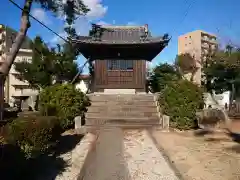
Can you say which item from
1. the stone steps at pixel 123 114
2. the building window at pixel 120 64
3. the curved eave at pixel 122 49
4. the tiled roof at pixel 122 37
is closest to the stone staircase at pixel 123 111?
the stone steps at pixel 123 114

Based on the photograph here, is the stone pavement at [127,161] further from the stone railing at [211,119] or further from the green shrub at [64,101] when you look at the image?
the stone railing at [211,119]

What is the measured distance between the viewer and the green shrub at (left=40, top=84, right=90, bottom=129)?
13.2 m

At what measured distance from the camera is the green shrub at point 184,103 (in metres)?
13.4

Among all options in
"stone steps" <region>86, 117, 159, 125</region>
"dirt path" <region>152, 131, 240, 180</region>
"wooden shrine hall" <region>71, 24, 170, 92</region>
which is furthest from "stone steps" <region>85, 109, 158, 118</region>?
"wooden shrine hall" <region>71, 24, 170, 92</region>

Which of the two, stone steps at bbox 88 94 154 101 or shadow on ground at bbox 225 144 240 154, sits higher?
stone steps at bbox 88 94 154 101

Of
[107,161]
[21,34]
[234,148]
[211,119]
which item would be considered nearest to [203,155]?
[234,148]

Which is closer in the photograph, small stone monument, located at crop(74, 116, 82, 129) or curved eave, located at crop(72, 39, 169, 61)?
small stone monument, located at crop(74, 116, 82, 129)

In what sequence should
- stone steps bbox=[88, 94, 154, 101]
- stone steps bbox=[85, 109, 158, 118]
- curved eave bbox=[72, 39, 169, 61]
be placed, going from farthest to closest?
1. curved eave bbox=[72, 39, 169, 61]
2. stone steps bbox=[88, 94, 154, 101]
3. stone steps bbox=[85, 109, 158, 118]

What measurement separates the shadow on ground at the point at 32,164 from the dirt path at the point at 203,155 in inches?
124

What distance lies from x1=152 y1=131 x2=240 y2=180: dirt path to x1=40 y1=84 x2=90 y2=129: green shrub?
4.28 metres

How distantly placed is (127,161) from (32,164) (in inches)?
99.4

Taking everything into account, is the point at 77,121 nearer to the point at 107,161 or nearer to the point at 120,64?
the point at 107,161

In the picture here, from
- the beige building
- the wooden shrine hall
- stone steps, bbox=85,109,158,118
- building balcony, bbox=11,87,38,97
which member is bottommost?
stone steps, bbox=85,109,158,118

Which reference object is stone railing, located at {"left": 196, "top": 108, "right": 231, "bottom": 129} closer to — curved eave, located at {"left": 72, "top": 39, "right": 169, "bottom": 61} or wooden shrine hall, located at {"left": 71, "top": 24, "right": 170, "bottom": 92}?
wooden shrine hall, located at {"left": 71, "top": 24, "right": 170, "bottom": 92}
